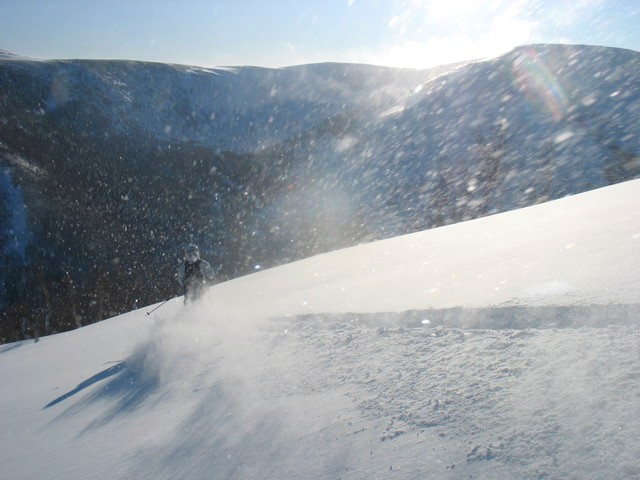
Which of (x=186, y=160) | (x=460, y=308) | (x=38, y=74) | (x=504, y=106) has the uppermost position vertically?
(x=38, y=74)

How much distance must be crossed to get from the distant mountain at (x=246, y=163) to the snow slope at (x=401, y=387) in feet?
97.7

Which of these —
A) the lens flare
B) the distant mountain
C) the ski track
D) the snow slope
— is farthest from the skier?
the lens flare

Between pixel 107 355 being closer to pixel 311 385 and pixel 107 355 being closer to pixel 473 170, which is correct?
pixel 311 385

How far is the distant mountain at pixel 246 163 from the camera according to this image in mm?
39500

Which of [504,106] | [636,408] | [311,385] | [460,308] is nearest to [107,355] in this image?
[311,385]

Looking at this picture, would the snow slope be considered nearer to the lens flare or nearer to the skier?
the skier

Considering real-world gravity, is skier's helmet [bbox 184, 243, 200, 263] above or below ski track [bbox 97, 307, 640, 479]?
above

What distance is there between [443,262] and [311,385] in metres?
4.31

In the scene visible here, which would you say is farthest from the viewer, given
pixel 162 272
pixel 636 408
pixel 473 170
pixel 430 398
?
pixel 162 272

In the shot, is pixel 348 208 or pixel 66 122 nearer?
pixel 348 208

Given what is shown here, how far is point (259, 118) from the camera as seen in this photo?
68.8 m

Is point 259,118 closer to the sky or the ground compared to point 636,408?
closer to the sky

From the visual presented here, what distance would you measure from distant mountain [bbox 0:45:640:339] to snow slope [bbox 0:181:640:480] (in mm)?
29790

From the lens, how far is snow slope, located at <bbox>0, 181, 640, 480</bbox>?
2.54 m
